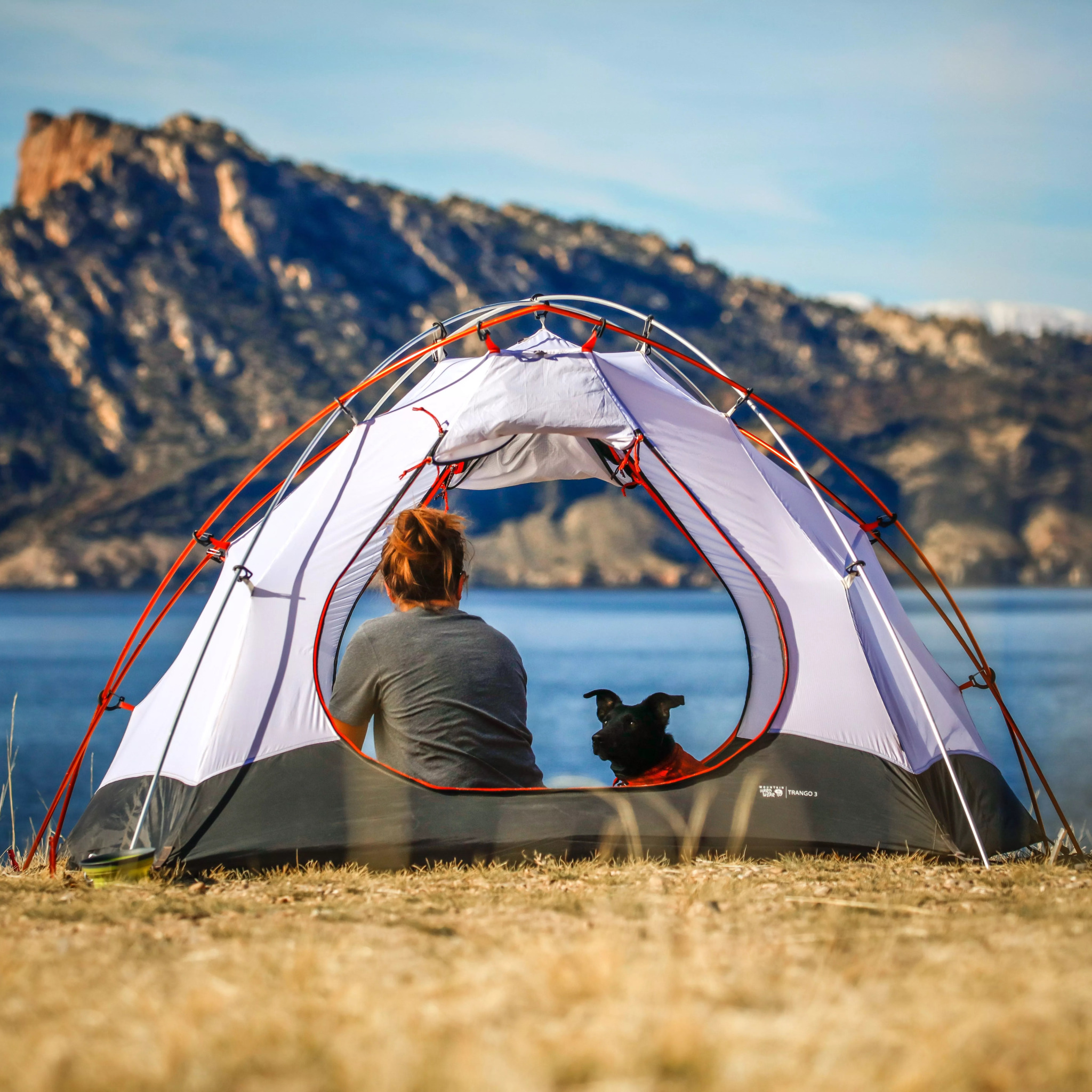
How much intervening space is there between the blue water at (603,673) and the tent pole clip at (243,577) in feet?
1.94

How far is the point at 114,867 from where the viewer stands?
4.18 metres

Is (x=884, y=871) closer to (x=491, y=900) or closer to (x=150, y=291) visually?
(x=491, y=900)

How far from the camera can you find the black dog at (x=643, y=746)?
511cm

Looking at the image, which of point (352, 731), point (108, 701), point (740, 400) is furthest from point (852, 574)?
point (108, 701)

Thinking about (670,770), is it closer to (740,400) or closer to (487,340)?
(740,400)

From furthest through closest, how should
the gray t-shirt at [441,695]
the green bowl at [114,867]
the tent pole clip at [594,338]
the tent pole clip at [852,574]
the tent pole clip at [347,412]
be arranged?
the tent pole clip at [347,412], the tent pole clip at [594,338], the tent pole clip at [852,574], the gray t-shirt at [441,695], the green bowl at [114,867]

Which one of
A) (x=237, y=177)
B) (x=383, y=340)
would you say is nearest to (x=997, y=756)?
(x=383, y=340)

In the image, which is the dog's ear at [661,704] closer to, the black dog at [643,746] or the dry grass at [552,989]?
the black dog at [643,746]

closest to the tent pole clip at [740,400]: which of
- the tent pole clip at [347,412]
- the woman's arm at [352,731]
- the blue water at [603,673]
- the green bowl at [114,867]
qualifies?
the tent pole clip at [347,412]

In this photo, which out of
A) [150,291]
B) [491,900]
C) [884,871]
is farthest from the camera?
[150,291]

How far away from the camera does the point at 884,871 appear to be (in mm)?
4324

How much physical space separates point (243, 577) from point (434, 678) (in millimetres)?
1100

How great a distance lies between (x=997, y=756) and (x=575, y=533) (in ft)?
304

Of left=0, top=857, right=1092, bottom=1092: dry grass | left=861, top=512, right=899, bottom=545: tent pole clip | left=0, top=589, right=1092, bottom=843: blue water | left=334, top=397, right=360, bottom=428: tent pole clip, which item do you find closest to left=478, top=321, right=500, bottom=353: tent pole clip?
left=334, top=397, right=360, bottom=428: tent pole clip
